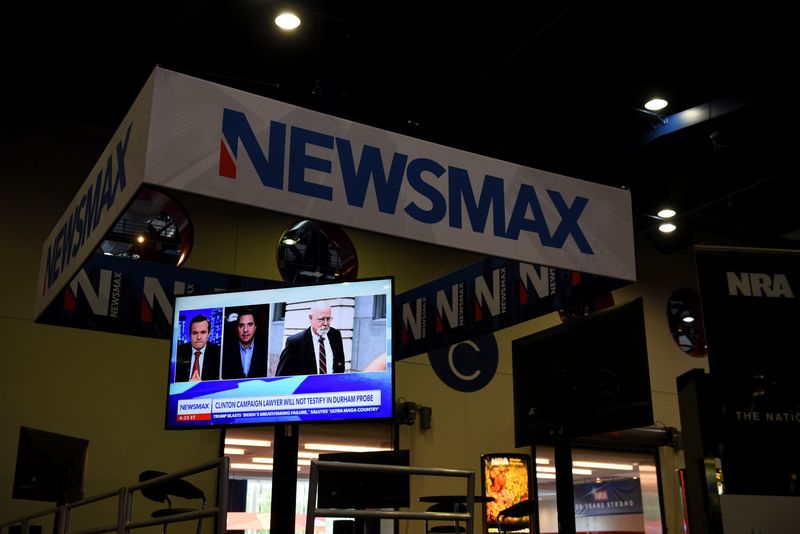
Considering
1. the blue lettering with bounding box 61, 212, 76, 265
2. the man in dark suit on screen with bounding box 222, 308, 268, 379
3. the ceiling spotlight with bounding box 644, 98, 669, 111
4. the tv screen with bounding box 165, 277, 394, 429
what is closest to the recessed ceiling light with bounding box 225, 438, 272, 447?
the tv screen with bounding box 165, 277, 394, 429

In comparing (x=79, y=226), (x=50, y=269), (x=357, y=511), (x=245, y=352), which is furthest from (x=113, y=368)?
(x=357, y=511)

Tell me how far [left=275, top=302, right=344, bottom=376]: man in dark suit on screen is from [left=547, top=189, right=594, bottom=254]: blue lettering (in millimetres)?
2066

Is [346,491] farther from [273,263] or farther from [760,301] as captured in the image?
[273,263]

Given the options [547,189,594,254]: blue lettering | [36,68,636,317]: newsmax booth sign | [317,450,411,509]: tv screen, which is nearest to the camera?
[36,68,636,317]: newsmax booth sign

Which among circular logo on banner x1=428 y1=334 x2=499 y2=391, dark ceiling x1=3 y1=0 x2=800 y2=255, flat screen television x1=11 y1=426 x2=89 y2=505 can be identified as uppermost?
dark ceiling x1=3 y1=0 x2=800 y2=255

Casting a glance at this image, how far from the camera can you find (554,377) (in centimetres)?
356

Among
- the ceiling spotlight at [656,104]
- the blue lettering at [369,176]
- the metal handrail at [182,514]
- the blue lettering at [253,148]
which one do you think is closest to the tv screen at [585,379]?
the blue lettering at [369,176]

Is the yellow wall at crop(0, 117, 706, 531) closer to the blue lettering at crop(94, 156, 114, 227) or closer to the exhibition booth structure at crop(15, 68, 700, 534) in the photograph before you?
the exhibition booth structure at crop(15, 68, 700, 534)

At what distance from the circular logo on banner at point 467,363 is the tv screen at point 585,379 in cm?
480

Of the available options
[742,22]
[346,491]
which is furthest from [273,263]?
[742,22]

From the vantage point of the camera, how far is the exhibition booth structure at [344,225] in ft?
8.00

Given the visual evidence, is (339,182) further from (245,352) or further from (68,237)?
(245,352)

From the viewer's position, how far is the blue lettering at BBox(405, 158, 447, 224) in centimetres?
268

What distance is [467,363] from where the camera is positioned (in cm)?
880
